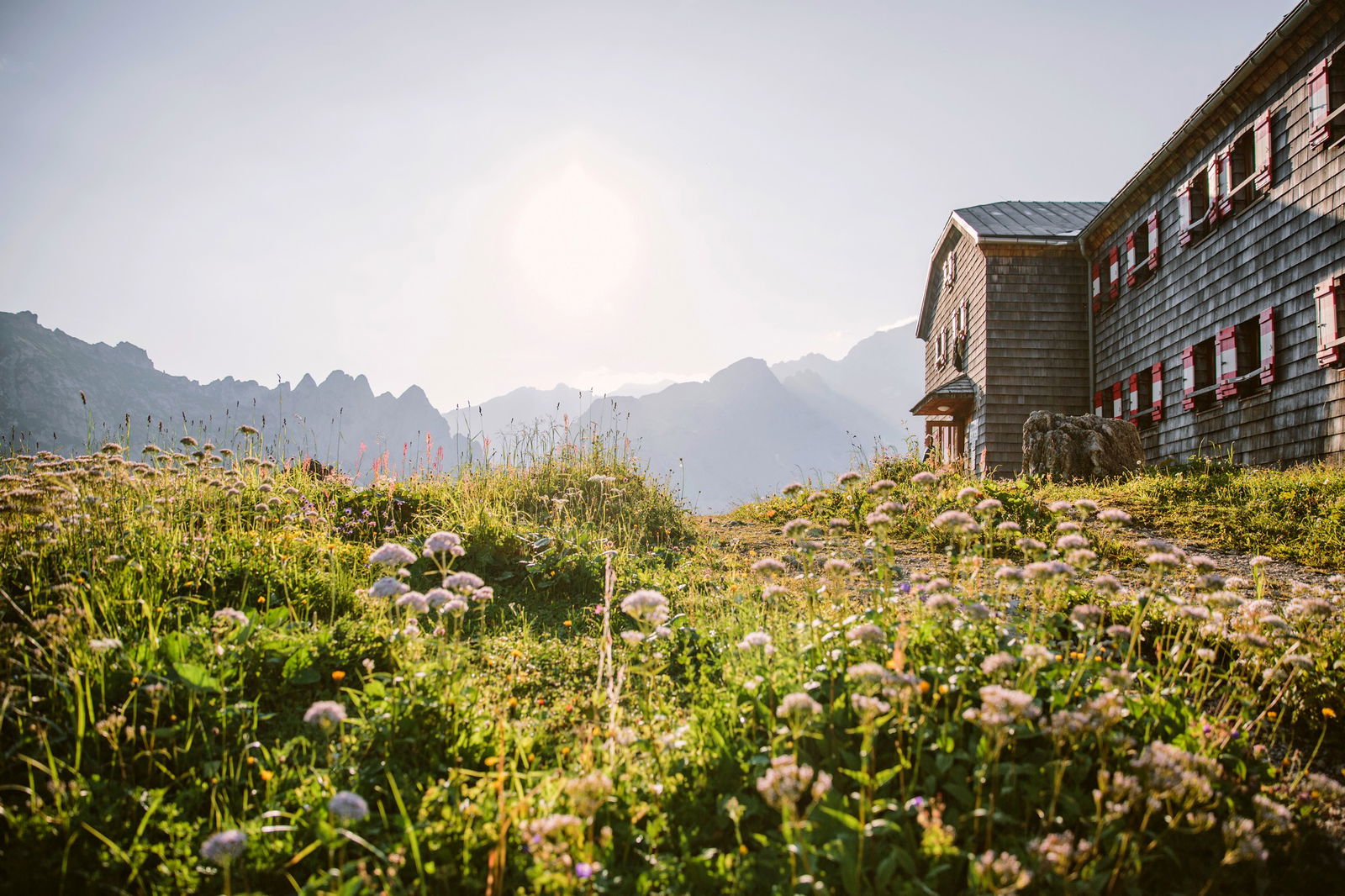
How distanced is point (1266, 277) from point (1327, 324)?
1.70 m

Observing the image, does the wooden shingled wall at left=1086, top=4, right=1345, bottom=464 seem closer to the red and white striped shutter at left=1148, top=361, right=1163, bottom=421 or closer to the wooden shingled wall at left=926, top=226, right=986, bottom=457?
the red and white striped shutter at left=1148, top=361, right=1163, bottom=421

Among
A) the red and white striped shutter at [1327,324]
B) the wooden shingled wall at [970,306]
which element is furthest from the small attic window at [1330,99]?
the wooden shingled wall at [970,306]

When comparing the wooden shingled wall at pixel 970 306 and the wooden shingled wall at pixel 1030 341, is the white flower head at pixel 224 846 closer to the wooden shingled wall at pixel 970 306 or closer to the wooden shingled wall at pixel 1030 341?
the wooden shingled wall at pixel 1030 341

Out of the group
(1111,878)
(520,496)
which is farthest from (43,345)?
(1111,878)

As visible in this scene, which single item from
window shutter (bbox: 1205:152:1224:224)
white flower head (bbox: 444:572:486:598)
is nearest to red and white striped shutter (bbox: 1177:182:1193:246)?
window shutter (bbox: 1205:152:1224:224)

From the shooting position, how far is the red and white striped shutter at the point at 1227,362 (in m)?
11.2

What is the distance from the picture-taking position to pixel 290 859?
1900 mm

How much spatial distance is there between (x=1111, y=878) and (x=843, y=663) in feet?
3.36

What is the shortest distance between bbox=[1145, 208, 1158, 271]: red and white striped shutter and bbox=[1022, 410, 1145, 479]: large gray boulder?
213 inches

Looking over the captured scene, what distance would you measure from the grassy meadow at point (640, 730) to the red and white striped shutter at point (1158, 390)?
11016 millimetres

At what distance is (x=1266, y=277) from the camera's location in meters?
10.6

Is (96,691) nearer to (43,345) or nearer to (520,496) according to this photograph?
(520,496)

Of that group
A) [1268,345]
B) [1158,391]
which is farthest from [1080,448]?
[1158,391]

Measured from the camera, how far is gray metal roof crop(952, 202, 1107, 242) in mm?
17281
